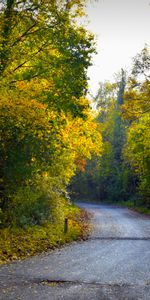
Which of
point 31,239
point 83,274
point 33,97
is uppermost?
point 33,97

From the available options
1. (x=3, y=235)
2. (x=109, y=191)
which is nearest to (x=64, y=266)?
(x=3, y=235)

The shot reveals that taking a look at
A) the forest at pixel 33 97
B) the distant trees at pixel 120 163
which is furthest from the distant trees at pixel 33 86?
the distant trees at pixel 120 163

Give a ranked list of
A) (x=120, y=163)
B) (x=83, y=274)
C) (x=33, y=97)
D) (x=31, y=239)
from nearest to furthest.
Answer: (x=83, y=274) < (x=31, y=239) < (x=33, y=97) < (x=120, y=163)

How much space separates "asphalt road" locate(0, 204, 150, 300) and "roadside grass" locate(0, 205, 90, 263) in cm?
59

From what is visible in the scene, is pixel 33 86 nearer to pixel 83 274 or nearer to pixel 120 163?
pixel 83 274

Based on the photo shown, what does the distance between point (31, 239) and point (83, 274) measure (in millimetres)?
5527

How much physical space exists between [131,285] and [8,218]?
8.51m

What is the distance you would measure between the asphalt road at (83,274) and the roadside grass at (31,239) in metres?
0.59

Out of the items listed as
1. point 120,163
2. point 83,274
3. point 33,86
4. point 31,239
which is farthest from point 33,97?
point 120,163

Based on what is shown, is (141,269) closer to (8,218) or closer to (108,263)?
(108,263)

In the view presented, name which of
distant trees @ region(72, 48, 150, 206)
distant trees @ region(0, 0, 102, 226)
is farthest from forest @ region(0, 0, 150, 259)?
distant trees @ region(72, 48, 150, 206)

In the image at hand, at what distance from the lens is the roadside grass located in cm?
1498

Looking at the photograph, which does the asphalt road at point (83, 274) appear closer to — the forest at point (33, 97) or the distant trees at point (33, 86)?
the forest at point (33, 97)

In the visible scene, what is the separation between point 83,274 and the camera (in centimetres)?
1209
